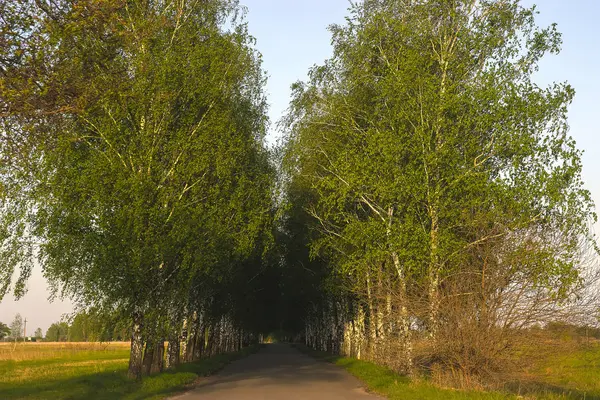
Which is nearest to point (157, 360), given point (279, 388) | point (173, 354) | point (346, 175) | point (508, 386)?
point (173, 354)

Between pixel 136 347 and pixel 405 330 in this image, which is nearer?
A: pixel 405 330

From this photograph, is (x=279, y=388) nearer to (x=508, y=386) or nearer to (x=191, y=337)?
(x=508, y=386)

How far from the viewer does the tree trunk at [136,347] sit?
923 inches

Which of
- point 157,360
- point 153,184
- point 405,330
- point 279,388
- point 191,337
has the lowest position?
point 279,388

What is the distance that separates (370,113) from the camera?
28.2m

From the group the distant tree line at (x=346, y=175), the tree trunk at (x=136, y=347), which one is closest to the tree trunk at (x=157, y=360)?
the distant tree line at (x=346, y=175)

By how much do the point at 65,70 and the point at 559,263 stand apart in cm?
1308

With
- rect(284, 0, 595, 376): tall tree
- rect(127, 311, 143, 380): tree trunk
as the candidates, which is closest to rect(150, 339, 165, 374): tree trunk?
rect(127, 311, 143, 380): tree trunk

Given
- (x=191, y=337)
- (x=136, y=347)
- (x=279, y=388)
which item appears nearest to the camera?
(x=279, y=388)

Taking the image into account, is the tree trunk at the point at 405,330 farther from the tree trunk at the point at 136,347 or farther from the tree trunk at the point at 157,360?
the tree trunk at the point at 157,360

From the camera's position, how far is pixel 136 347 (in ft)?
78.0

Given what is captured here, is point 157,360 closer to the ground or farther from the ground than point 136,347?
closer to the ground

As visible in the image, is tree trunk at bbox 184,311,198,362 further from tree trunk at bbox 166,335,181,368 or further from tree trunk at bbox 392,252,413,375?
tree trunk at bbox 392,252,413,375

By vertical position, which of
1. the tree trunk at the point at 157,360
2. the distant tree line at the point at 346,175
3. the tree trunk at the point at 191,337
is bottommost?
the tree trunk at the point at 157,360
